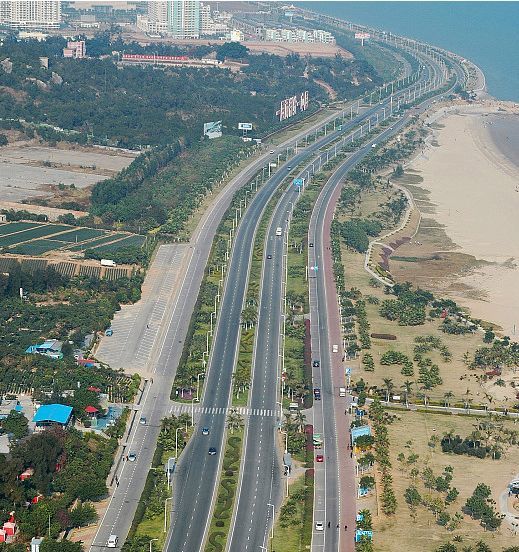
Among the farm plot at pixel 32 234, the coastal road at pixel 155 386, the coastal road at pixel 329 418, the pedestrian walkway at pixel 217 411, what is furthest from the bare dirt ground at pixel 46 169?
the pedestrian walkway at pixel 217 411

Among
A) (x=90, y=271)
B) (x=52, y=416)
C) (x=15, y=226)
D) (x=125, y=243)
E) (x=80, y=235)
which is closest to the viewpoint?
(x=52, y=416)

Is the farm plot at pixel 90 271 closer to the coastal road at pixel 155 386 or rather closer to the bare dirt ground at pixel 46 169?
the coastal road at pixel 155 386

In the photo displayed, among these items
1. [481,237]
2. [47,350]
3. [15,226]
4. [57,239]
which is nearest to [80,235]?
[57,239]

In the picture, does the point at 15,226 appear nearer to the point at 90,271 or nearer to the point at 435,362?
the point at 90,271

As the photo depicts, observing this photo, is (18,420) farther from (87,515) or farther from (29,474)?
(87,515)

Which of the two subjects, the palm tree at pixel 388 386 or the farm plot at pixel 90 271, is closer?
the palm tree at pixel 388 386

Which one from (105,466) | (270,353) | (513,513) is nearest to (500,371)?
(270,353)

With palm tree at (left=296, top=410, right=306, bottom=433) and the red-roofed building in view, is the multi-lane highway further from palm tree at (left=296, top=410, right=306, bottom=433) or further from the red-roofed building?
the red-roofed building
